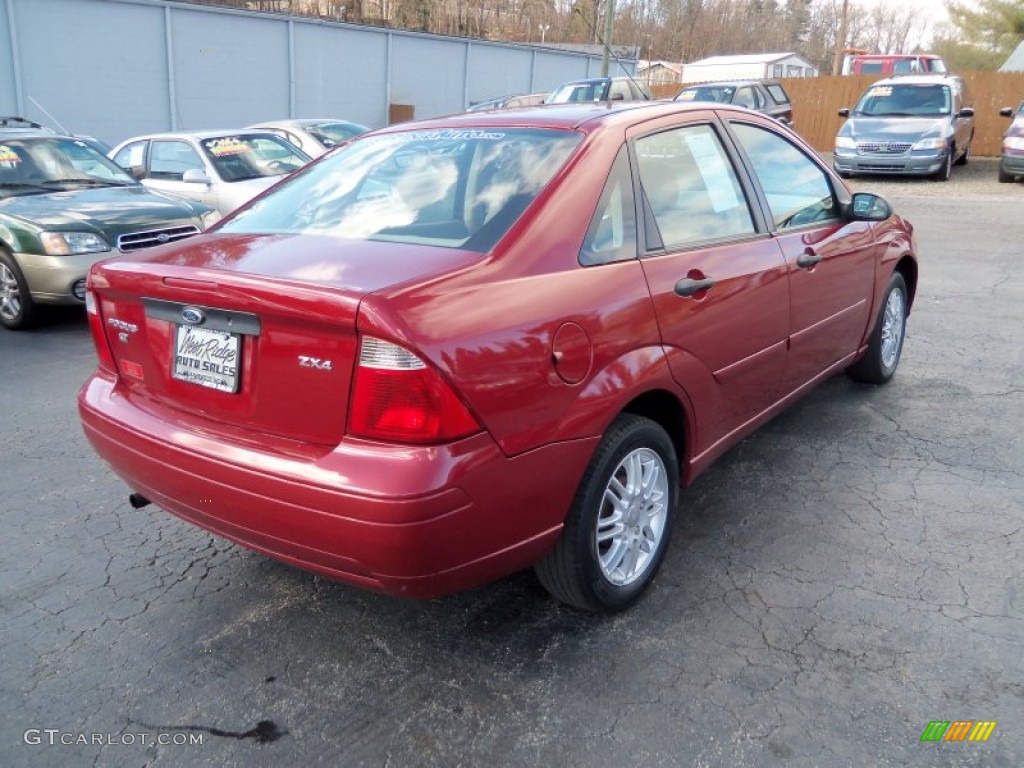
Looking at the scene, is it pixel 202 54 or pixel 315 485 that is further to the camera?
pixel 202 54

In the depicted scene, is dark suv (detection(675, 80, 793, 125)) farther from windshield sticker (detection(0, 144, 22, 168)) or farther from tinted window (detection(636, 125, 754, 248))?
tinted window (detection(636, 125, 754, 248))

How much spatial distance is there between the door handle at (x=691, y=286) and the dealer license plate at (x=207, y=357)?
1.49 m

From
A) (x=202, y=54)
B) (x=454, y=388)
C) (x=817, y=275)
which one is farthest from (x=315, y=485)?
(x=202, y=54)

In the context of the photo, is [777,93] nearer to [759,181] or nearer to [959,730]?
[759,181]

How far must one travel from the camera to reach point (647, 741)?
7.85ft

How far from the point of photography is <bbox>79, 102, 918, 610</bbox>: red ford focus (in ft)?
7.51

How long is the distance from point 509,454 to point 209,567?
5.29ft

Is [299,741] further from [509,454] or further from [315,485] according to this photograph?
[509,454]

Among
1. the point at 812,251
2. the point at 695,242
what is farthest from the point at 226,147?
the point at 695,242

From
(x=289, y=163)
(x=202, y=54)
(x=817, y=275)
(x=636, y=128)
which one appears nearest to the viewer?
(x=636, y=128)

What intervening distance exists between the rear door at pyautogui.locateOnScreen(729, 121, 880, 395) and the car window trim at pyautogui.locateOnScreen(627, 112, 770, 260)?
115mm

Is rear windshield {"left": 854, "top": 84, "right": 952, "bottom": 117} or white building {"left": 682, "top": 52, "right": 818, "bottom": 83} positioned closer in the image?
rear windshield {"left": 854, "top": 84, "right": 952, "bottom": 117}

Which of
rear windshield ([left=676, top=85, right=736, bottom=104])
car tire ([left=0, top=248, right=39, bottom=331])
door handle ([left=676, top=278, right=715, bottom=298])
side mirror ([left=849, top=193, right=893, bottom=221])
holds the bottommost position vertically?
car tire ([left=0, top=248, right=39, bottom=331])

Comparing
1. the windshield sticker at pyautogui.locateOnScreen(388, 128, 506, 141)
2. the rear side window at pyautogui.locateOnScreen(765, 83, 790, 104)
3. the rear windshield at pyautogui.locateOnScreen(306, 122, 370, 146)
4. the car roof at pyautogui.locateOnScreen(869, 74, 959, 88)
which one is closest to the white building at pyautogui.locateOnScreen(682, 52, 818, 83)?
the rear side window at pyautogui.locateOnScreen(765, 83, 790, 104)
